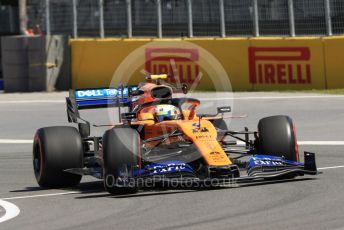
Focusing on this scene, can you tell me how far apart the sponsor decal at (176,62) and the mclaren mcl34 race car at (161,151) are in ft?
42.2

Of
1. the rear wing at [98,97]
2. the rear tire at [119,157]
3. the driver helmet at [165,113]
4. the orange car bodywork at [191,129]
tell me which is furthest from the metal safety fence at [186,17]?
the rear tire at [119,157]

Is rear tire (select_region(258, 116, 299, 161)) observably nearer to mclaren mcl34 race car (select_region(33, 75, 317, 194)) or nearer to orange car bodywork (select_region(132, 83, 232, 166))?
mclaren mcl34 race car (select_region(33, 75, 317, 194))

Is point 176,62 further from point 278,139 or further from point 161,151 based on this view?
point 278,139

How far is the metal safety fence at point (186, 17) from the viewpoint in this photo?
79.7 feet

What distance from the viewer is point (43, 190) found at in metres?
11.3

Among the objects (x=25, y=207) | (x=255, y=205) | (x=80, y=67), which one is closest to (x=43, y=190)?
(x=25, y=207)

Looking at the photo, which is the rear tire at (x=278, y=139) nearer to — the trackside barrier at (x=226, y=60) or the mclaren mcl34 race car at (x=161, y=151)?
the mclaren mcl34 race car at (x=161, y=151)

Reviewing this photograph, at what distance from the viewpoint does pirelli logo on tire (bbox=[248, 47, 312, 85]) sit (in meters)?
23.7

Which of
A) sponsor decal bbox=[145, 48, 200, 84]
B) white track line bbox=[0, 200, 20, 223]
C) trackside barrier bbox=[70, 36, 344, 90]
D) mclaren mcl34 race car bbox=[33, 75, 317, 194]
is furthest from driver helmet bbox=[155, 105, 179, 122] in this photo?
sponsor decal bbox=[145, 48, 200, 84]

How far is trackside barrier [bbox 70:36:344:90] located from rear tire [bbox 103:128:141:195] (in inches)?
541

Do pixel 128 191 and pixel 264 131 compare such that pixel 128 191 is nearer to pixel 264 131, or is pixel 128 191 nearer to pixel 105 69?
pixel 264 131

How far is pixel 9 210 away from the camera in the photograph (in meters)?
9.80

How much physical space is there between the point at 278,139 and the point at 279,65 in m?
13.0

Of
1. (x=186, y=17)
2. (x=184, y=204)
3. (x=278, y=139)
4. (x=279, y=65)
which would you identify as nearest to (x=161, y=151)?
(x=278, y=139)
